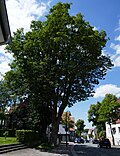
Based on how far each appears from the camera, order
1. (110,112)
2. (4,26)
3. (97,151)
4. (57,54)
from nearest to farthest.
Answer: (4,26), (97,151), (57,54), (110,112)

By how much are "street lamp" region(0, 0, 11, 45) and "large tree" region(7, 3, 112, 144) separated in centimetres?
2116

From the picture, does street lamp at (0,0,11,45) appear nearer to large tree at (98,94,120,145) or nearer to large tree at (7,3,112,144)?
large tree at (7,3,112,144)

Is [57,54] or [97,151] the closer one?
[97,151]

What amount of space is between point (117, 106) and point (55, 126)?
19.5 m

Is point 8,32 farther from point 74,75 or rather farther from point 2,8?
point 74,75

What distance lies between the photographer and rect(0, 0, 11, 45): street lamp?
5219 mm

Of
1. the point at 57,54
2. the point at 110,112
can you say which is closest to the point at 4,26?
the point at 57,54

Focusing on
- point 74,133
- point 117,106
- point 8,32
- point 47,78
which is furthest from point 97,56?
point 74,133

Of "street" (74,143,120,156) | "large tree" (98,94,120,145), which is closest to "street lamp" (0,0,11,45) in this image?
"street" (74,143,120,156)

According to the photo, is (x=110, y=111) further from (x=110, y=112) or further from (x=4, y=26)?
(x=4, y=26)

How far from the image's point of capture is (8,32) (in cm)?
598

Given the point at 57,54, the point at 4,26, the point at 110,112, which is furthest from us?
the point at 110,112

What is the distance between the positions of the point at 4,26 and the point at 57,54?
23.6 m

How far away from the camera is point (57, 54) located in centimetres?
2931
